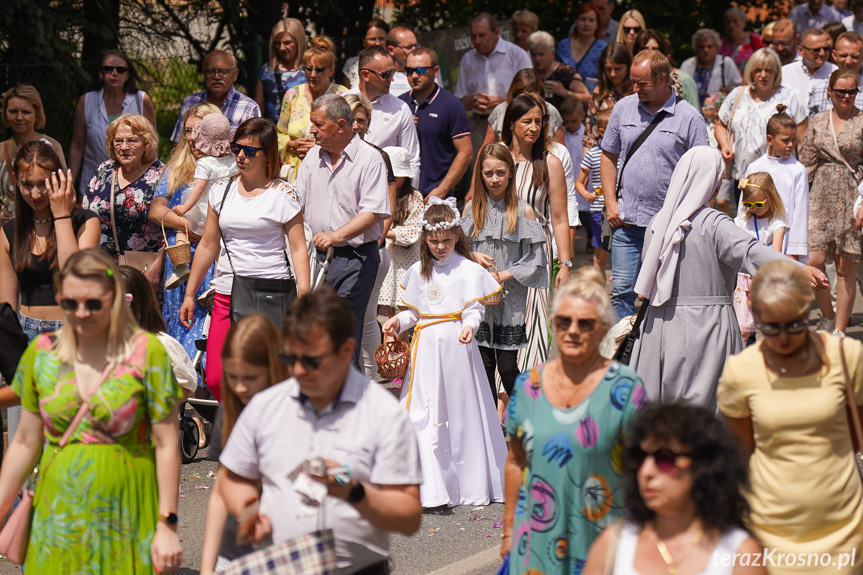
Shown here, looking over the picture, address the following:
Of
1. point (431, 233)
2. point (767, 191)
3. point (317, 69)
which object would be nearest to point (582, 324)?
point (431, 233)

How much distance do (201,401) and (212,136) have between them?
72.6 inches

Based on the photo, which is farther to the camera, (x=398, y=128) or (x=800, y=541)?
(x=398, y=128)

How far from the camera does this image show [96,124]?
10.4m

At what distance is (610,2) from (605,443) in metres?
13.2

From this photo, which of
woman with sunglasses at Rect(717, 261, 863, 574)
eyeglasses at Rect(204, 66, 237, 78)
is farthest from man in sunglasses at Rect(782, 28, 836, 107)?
woman with sunglasses at Rect(717, 261, 863, 574)

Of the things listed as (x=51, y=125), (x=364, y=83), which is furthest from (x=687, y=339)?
(x=51, y=125)

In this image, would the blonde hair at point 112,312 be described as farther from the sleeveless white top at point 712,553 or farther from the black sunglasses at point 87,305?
the sleeveless white top at point 712,553

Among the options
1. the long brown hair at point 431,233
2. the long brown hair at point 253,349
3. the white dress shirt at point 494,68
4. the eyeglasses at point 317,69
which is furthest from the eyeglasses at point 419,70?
the long brown hair at point 253,349

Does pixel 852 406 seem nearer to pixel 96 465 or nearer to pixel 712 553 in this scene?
pixel 712 553

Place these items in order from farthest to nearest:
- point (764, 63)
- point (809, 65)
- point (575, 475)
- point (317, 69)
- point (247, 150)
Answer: point (809, 65)
point (764, 63)
point (317, 69)
point (247, 150)
point (575, 475)

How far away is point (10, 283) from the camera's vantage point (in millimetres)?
6305

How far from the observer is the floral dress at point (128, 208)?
8.29m

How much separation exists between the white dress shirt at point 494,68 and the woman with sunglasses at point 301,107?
302 centimetres

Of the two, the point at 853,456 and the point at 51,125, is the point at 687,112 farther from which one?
the point at 51,125
